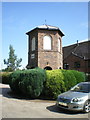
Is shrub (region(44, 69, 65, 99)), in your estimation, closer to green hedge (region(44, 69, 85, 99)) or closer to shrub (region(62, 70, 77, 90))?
A: green hedge (region(44, 69, 85, 99))

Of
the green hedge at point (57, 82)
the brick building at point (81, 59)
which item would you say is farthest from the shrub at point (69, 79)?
the brick building at point (81, 59)

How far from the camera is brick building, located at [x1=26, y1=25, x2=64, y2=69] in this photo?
64.5 feet

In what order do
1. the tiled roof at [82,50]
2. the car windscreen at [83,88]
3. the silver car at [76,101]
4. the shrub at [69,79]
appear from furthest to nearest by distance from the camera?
the tiled roof at [82,50] → the shrub at [69,79] → the car windscreen at [83,88] → the silver car at [76,101]

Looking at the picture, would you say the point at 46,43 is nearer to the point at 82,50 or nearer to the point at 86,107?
the point at 86,107

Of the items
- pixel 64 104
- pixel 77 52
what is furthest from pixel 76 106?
pixel 77 52

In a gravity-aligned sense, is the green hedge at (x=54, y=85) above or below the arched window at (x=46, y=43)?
below

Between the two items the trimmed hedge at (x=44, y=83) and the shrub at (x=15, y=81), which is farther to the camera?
the shrub at (x=15, y=81)

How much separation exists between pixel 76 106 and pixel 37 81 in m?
4.25

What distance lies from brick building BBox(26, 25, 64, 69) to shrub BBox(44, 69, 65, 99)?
8.65 meters

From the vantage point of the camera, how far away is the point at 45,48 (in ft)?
65.3

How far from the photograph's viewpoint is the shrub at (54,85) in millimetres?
10734

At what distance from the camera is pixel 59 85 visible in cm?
1083

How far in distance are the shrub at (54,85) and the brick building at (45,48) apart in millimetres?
8648

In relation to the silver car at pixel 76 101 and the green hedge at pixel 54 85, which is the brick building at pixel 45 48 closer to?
the green hedge at pixel 54 85
